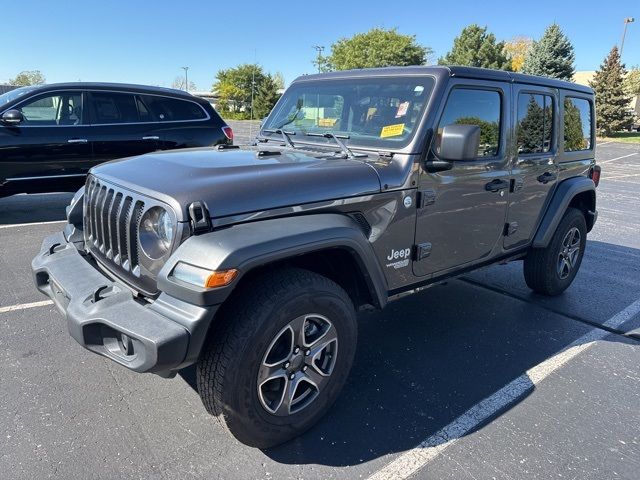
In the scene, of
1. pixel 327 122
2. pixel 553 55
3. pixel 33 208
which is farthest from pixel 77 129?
pixel 553 55

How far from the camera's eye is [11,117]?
6.21m

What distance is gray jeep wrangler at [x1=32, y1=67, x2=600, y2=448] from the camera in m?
2.18

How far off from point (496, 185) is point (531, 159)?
1.96ft

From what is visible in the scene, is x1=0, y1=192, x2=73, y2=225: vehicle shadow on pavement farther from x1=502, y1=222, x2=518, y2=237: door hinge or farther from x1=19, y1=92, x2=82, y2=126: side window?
x1=502, y1=222, x2=518, y2=237: door hinge

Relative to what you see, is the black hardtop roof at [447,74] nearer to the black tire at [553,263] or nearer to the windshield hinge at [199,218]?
the black tire at [553,263]

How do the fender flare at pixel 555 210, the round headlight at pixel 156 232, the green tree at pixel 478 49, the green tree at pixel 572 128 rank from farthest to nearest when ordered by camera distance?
the green tree at pixel 478 49 < the green tree at pixel 572 128 < the fender flare at pixel 555 210 < the round headlight at pixel 156 232

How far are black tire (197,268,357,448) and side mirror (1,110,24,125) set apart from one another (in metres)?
5.55

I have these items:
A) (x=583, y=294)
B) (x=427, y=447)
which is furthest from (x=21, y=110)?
(x=583, y=294)

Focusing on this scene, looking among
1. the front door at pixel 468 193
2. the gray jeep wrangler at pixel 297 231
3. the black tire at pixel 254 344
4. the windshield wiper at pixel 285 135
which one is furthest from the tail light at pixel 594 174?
the black tire at pixel 254 344

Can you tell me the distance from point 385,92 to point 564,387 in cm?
227

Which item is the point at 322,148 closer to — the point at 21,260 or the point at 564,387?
the point at 564,387

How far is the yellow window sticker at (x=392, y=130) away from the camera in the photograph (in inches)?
121

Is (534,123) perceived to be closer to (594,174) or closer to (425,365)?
(594,174)

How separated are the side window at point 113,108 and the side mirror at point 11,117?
0.95m
